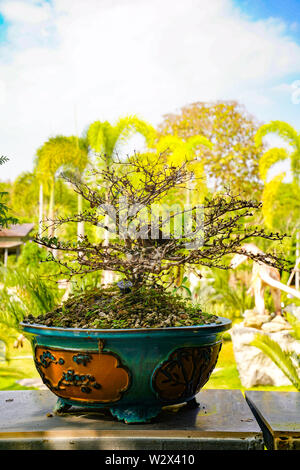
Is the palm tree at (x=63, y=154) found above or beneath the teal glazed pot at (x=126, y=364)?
above

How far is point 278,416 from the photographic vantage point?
2.07m

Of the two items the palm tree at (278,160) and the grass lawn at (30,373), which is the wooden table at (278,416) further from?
the palm tree at (278,160)

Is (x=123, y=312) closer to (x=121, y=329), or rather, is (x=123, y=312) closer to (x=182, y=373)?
(x=121, y=329)

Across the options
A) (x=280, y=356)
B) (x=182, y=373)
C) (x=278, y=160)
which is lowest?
(x=280, y=356)

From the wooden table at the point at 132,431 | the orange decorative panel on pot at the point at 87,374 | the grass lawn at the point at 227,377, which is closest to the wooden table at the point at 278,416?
the wooden table at the point at 132,431

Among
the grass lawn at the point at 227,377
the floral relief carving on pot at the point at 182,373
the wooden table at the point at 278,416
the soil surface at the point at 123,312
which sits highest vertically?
the soil surface at the point at 123,312

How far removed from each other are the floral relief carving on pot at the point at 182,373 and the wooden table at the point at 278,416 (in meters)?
0.34

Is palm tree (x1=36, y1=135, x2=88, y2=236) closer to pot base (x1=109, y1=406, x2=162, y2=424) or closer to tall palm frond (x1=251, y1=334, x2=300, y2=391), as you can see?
tall palm frond (x1=251, y1=334, x2=300, y2=391)

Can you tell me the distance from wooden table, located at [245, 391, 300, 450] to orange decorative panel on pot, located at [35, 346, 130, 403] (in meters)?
0.63

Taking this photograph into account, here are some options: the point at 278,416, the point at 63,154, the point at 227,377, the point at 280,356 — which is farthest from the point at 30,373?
the point at 63,154

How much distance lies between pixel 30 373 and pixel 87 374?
5.67m

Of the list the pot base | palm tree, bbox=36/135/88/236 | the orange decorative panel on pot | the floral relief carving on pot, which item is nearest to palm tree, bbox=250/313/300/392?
the floral relief carving on pot

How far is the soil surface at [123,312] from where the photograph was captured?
1963 mm
